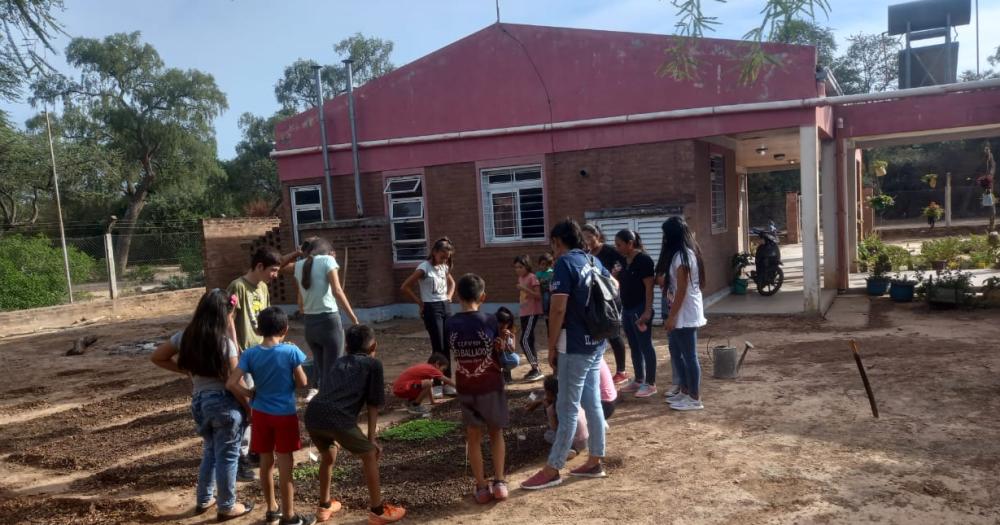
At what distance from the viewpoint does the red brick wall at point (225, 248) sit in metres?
14.3

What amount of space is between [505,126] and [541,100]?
0.76 metres

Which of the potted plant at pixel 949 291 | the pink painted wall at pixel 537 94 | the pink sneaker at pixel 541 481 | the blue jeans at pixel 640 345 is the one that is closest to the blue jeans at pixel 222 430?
the pink sneaker at pixel 541 481

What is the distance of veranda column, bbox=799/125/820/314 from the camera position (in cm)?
1008

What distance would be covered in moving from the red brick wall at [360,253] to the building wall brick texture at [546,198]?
18mm

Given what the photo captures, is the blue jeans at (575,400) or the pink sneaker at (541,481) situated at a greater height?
the blue jeans at (575,400)

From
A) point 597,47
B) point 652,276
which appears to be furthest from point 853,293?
point 652,276

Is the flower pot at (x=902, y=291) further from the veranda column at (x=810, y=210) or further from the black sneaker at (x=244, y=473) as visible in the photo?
the black sneaker at (x=244, y=473)

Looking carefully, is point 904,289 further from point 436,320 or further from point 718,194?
point 436,320

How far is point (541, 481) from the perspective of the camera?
14.1 feet

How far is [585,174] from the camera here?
11359mm

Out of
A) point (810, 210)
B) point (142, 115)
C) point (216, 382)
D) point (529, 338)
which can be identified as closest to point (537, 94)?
point (810, 210)

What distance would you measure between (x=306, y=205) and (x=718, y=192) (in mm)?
8010

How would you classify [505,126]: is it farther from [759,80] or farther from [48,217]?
[48,217]

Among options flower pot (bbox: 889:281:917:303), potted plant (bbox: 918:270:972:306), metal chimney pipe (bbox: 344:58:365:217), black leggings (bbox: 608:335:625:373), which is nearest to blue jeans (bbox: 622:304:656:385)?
black leggings (bbox: 608:335:625:373)
